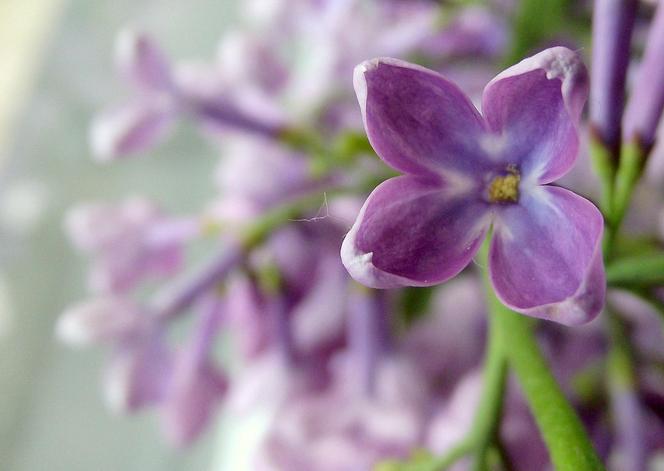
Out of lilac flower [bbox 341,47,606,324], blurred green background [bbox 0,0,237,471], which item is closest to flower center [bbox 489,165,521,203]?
lilac flower [bbox 341,47,606,324]

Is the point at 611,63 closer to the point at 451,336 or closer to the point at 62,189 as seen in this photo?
the point at 451,336

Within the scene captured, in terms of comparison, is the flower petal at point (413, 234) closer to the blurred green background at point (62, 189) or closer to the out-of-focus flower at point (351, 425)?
the out-of-focus flower at point (351, 425)

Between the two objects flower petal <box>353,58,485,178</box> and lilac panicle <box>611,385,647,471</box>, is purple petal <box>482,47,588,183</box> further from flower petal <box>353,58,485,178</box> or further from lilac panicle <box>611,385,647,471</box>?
lilac panicle <box>611,385,647,471</box>

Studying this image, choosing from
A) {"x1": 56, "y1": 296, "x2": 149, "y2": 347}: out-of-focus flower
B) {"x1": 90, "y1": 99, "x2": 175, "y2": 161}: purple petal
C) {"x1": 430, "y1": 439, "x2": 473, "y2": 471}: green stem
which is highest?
{"x1": 90, "y1": 99, "x2": 175, "y2": 161}: purple petal

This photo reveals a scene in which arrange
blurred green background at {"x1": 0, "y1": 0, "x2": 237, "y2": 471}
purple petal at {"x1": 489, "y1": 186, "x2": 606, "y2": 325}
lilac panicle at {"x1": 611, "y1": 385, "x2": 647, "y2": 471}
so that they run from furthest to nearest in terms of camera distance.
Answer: blurred green background at {"x1": 0, "y1": 0, "x2": 237, "y2": 471} < lilac panicle at {"x1": 611, "y1": 385, "x2": 647, "y2": 471} < purple petal at {"x1": 489, "y1": 186, "x2": 606, "y2": 325}

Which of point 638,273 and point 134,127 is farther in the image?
point 134,127

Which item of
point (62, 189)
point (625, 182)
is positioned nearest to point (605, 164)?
point (625, 182)

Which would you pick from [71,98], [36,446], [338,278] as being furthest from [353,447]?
[71,98]
